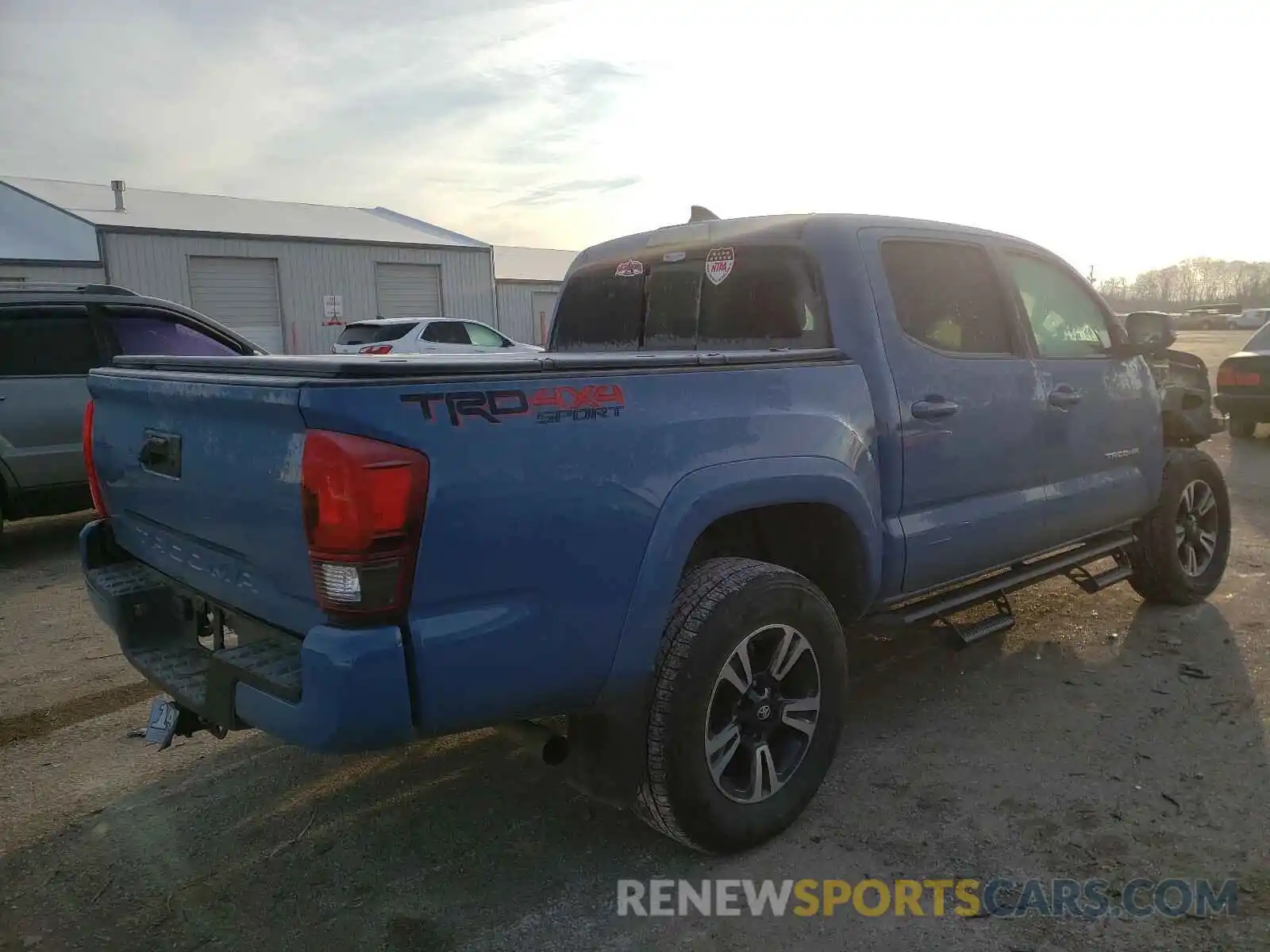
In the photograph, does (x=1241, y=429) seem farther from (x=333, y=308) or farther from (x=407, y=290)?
(x=407, y=290)

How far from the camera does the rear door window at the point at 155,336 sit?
6.83 metres

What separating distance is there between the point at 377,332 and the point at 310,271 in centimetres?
811

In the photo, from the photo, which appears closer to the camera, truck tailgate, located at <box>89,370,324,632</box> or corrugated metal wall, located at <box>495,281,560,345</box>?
truck tailgate, located at <box>89,370,324,632</box>

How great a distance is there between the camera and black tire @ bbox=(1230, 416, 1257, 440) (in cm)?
1142

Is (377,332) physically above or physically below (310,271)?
below

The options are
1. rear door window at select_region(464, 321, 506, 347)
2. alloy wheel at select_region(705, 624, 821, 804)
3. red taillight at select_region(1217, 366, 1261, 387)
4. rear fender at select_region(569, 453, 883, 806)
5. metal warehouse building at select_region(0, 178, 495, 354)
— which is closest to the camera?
rear fender at select_region(569, 453, 883, 806)

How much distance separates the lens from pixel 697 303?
373 centimetres

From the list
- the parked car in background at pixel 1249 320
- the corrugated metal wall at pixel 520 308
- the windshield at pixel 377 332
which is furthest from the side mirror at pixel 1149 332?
the parked car in background at pixel 1249 320

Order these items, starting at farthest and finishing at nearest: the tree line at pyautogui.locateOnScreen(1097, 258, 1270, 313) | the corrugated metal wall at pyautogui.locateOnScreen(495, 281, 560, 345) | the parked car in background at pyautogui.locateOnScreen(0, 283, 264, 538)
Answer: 1. the tree line at pyautogui.locateOnScreen(1097, 258, 1270, 313)
2. the corrugated metal wall at pyautogui.locateOnScreen(495, 281, 560, 345)
3. the parked car in background at pyautogui.locateOnScreen(0, 283, 264, 538)

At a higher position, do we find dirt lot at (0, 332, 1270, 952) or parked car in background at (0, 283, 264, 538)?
parked car in background at (0, 283, 264, 538)

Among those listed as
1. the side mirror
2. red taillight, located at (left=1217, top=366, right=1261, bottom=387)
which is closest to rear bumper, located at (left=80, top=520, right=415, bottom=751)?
the side mirror

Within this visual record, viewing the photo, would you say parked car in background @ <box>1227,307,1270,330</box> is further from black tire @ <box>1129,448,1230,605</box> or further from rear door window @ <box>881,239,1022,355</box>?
rear door window @ <box>881,239,1022,355</box>

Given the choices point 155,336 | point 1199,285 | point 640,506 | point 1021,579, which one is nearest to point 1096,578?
point 1021,579

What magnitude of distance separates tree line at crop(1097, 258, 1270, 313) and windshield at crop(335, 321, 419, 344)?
66.5 m
